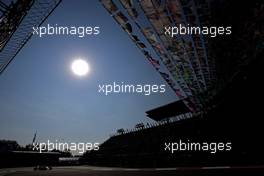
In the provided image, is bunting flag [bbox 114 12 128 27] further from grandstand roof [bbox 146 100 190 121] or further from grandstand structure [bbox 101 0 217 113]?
grandstand roof [bbox 146 100 190 121]

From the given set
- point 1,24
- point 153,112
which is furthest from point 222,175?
point 153,112

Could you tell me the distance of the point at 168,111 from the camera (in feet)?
219

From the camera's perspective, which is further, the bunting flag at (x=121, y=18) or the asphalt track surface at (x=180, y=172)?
the asphalt track surface at (x=180, y=172)

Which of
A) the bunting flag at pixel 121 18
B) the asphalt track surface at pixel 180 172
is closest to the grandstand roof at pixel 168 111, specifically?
the asphalt track surface at pixel 180 172

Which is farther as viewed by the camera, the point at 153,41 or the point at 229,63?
the point at 229,63

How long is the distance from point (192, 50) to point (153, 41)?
314 centimetres

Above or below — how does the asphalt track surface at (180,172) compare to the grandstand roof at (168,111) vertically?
below

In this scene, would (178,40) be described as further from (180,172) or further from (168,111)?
(168,111)

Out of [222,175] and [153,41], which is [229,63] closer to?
[153,41]

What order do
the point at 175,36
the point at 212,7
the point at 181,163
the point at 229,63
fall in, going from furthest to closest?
the point at 181,163 → the point at 229,63 → the point at 175,36 → the point at 212,7

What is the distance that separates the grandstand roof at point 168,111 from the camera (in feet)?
205

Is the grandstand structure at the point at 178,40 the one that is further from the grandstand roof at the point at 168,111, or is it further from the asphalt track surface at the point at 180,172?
the grandstand roof at the point at 168,111

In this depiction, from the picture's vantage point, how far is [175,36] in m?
21.2

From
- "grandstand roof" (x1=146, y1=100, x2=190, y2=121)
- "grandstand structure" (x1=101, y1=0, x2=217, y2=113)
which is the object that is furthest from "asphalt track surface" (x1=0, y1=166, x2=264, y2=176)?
"grandstand roof" (x1=146, y1=100, x2=190, y2=121)
